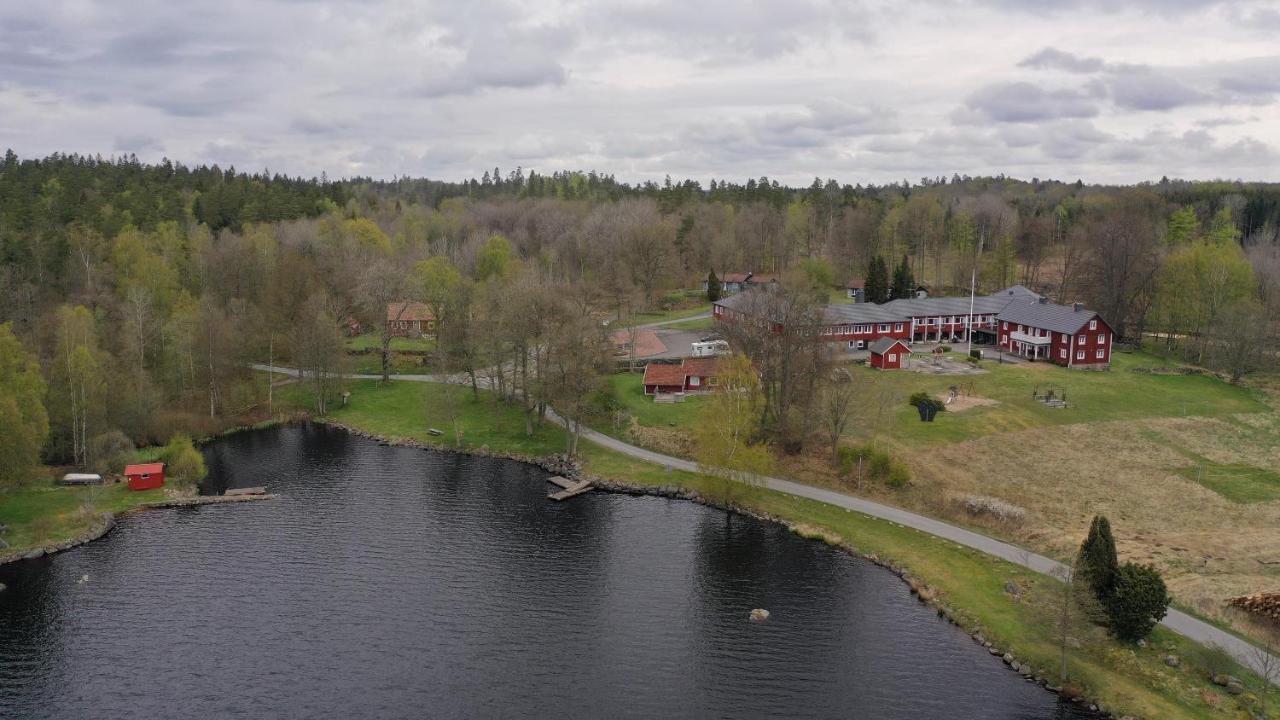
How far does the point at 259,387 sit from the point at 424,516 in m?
34.5

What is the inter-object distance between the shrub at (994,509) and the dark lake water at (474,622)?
8391 millimetres

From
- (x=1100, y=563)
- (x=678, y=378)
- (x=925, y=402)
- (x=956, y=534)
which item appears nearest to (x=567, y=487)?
(x=678, y=378)

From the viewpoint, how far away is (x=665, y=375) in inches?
2680

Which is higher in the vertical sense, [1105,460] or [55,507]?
[1105,460]

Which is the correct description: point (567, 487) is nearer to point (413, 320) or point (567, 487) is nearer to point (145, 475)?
point (145, 475)

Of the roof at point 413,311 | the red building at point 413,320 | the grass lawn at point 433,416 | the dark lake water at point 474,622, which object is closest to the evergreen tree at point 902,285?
the grass lawn at point 433,416

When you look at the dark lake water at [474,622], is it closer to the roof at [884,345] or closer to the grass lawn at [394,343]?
the roof at [884,345]

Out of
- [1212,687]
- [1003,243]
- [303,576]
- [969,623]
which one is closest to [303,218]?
[303,576]

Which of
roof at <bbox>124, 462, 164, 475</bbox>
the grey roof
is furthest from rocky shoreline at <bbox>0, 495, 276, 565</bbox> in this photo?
the grey roof

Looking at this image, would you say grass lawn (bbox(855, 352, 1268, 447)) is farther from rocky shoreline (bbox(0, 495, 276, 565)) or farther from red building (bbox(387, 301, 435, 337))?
red building (bbox(387, 301, 435, 337))

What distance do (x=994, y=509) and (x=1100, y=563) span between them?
1232cm

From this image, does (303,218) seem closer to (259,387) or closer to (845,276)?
A: (259,387)

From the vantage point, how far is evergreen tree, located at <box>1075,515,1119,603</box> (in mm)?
33000

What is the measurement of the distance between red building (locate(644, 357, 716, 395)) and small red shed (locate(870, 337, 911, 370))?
1566 cm
